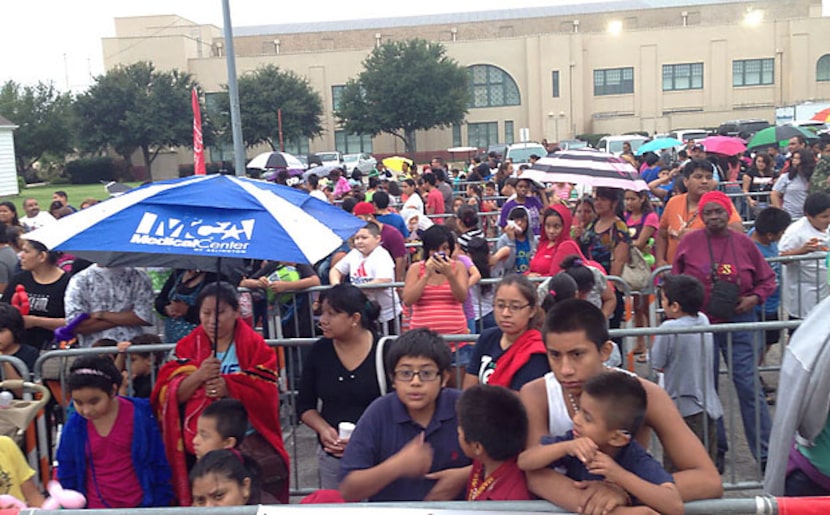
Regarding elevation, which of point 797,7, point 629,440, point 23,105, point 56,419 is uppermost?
point 797,7

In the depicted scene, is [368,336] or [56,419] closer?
[368,336]

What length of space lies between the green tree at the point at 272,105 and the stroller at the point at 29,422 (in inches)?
→ 2193

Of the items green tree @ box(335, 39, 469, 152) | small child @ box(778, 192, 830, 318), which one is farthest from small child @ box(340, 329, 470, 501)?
green tree @ box(335, 39, 469, 152)

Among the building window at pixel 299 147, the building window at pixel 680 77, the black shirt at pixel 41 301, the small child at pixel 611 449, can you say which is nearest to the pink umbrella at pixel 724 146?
the black shirt at pixel 41 301

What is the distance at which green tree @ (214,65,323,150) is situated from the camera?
6016cm

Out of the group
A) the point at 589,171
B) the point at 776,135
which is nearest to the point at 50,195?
the point at 776,135

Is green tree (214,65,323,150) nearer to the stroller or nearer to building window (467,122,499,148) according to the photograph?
building window (467,122,499,148)

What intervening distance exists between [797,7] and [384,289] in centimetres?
8273

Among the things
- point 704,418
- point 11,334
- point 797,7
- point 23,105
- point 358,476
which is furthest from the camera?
point 797,7

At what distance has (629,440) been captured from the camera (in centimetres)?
302

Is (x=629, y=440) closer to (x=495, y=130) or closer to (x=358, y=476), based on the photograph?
(x=358, y=476)

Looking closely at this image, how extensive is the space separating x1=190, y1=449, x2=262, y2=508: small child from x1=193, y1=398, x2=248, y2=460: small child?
1.51 ft

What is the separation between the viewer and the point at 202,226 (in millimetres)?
4121

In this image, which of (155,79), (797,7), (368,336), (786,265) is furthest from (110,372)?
(797,7)
